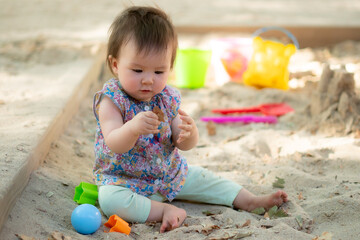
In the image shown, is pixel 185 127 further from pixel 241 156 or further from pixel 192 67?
pixel 192 67

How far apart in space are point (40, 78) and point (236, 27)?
2905 mm

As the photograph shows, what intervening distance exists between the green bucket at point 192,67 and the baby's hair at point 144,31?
81.4 inches

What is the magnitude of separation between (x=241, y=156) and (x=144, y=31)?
1088mm

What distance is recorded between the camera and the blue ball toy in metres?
1.88

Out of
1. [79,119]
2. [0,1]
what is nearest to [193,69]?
[79,119]

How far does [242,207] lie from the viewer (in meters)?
2.28

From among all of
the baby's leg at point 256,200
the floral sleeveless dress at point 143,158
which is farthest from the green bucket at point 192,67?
the baby's leg at point 256,200

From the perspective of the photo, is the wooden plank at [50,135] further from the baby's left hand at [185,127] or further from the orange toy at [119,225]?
the baby's left hand at [185,127]

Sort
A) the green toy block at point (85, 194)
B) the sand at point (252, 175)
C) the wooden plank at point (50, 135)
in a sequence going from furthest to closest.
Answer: the green toy block at point (85, 194) < the sand at point (252, 175) < the wooden plank at point (50, 135)

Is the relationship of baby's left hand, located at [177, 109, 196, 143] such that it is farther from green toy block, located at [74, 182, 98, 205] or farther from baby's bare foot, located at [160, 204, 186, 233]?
green toy block, located at [74, 182, 98, 205]

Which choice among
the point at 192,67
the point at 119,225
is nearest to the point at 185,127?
the point at 119,225

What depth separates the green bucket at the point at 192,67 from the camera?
4234mm

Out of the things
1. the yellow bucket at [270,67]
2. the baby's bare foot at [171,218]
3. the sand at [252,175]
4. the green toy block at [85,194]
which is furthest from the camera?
the yellow bucket at [270,67]

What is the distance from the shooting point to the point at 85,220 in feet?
6.16
